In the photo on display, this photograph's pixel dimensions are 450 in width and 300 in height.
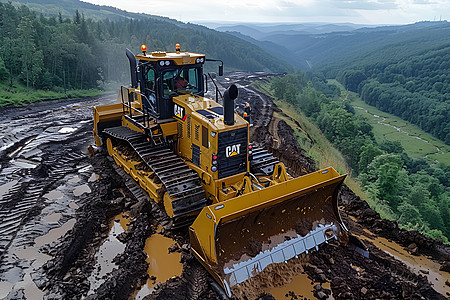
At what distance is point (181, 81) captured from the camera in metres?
10.0

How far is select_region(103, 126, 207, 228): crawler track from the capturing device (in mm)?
8234

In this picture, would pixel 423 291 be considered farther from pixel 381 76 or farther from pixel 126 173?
pixel 381 76

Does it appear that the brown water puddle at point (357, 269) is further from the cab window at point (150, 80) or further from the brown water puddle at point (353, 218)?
the cab window at point (150, 80)

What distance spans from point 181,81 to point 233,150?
2858 millimetres

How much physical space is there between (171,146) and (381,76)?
337ft

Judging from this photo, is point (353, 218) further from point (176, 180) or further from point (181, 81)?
point (181, 81)

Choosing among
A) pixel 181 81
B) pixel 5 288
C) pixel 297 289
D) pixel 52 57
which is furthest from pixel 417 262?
pixel 52 57

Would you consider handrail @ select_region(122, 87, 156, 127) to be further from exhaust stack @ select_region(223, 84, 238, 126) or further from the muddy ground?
exhaust stack @ select_region(223, 84, 238, 126)

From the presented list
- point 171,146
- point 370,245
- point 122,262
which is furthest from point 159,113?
point 370,245

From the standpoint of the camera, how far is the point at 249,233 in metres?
7.15

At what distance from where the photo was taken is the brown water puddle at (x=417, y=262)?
7539 millimetres

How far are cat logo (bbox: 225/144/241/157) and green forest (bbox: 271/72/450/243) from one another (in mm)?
6546

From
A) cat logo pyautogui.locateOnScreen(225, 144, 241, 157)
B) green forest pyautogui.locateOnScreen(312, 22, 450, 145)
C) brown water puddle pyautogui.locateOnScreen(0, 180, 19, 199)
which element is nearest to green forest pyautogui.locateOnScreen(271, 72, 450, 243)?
cat logo pyautogui.locateOnScreen(225, 144, 241, 157)

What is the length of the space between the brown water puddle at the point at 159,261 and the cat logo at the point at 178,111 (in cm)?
321
